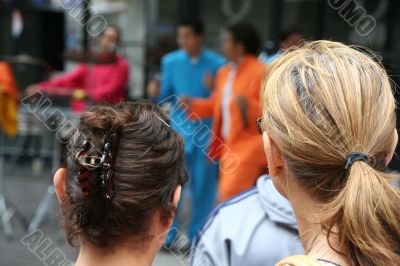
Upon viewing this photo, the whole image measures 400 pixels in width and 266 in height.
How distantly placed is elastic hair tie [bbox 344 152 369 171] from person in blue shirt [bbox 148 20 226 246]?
143 inches

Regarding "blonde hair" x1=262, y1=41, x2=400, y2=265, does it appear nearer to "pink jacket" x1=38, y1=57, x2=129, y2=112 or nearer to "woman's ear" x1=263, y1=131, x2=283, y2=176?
"woman's ear" x1=263, y1=131, x2=283, y2=176

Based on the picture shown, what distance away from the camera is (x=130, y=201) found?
1.38 metres

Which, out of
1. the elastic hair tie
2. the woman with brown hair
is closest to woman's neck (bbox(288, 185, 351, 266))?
the elastic hair tie

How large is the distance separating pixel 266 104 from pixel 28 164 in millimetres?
7491

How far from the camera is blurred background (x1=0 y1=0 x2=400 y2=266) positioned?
618cm

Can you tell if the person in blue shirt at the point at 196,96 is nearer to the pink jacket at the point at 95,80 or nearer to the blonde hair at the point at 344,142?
the pink jacket at the point at 95,80

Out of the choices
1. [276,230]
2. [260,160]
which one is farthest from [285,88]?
[260,160]

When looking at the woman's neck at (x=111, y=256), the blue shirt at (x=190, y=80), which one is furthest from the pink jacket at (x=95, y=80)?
the woman's neck at (x=111, y=256)

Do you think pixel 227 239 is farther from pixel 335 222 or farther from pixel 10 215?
pixel 10 215

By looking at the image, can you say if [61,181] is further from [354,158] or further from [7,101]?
[7,101]

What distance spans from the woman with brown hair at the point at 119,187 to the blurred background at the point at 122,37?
3.89m

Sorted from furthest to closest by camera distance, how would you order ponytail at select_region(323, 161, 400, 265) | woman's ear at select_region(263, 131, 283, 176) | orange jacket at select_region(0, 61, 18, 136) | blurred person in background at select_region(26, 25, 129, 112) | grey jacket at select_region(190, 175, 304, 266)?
blurred person in background at select_region(26, 25, 129, 112), orange jacket at select_region(0, 61, 18, 136), grey jacket at select_region(190, 175, 304, 266), woman's ear at select_region(263, 131, 283, 176), ponytail at select_region(323, 161, 400, 265)

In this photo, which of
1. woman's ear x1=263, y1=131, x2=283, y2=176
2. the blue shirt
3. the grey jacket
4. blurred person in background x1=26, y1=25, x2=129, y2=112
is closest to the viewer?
woman's ear x1=263, y1=131, x2=283, y2=176

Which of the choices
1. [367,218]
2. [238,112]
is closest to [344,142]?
[367,218]
